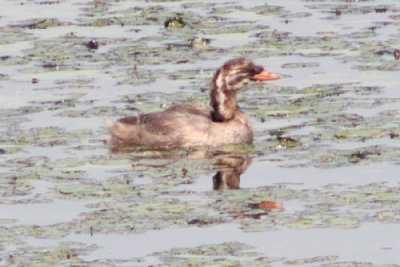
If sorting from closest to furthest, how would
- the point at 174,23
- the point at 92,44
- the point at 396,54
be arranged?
the point at 396,54
the point at 92,44
the point at 174,23

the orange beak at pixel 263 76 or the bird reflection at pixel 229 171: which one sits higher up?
the orange beak at pixel 263 76

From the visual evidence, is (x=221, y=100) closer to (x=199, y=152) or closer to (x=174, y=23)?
(x=199, y=152)

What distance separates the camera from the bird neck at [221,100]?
68.6ft

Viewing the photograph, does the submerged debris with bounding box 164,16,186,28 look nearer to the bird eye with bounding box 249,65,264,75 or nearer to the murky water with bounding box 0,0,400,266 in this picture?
the murky water with bounding box 0,0,400,266

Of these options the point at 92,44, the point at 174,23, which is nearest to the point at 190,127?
the point at 92,44

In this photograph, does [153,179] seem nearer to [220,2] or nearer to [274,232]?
[274,232]

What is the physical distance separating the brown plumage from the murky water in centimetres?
23

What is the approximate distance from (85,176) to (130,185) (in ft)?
2.12

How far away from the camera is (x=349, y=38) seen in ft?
82.5

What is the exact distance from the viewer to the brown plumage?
2048 cm

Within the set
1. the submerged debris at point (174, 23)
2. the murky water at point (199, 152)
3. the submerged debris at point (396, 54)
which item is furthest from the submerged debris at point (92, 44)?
the submerged debris at point (396, 54)

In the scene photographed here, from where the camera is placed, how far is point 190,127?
20641 mm

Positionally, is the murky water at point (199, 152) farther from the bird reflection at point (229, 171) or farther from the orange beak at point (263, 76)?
the orange beak at point (263, 76)

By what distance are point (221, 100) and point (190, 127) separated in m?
0.56
